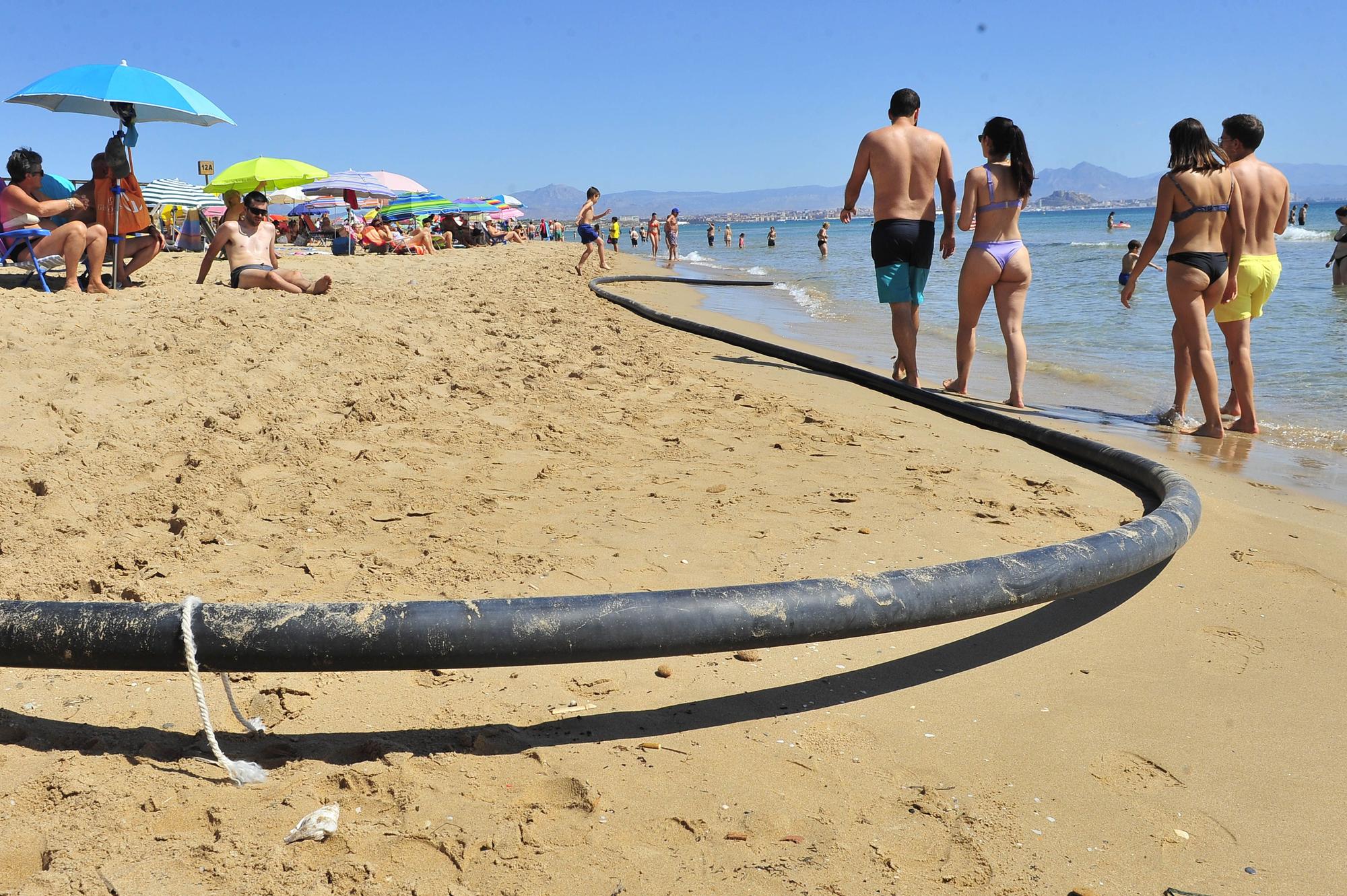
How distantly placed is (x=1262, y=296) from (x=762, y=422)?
3366 millimetres

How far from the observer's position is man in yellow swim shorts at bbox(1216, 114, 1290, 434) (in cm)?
533

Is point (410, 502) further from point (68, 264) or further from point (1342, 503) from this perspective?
point (68, 264)

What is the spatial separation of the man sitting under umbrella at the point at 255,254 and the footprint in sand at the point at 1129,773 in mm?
7006

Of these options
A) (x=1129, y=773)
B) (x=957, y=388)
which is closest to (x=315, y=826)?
(x=1129, y=773)

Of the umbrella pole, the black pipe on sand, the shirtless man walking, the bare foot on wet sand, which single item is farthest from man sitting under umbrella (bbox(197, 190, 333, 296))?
the bare foot on wet sand

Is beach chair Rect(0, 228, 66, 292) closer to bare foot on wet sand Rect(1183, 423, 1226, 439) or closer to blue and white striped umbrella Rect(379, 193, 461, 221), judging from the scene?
bare foot on wet sand Rect(1183, 423, 1226, 439)

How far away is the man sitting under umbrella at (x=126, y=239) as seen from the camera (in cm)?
773

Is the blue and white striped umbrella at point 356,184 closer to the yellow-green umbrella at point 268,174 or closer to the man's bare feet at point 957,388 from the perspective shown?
the yellow-green umbrella at point 268,174

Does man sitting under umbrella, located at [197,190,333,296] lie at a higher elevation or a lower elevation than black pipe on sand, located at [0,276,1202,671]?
higher

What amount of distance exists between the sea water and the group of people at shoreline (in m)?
0.56

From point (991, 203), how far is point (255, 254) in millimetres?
5956

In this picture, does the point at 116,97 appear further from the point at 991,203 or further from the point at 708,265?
the point at 708,265

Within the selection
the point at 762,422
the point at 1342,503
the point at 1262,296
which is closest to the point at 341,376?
the point at 762,422

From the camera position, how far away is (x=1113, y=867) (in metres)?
1.60
